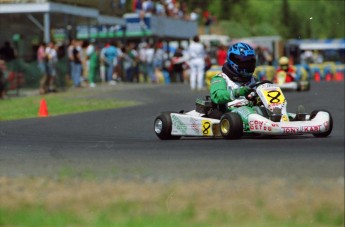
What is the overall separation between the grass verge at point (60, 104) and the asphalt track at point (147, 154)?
413 cm

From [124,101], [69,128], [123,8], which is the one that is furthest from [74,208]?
[123,8]

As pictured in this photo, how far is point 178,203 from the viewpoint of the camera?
6.38 m

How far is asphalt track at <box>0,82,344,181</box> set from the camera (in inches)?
272

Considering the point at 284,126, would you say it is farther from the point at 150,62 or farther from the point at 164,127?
the point at 150,62

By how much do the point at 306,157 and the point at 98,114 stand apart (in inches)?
451

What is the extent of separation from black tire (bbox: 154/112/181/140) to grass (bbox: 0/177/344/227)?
4.12 metres

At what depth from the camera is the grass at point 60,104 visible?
19.6 meters

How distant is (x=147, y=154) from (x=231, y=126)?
5.75ft

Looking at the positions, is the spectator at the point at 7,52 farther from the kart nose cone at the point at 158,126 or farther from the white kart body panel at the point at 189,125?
the white kart body panel at the point at 189,125

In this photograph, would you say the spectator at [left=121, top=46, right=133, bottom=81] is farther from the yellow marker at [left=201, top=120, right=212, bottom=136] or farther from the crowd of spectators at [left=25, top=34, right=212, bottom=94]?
the yellow marker at [left=201, top=120, right=212, bottom=136]

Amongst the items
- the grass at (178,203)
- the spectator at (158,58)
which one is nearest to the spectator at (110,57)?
the spectator at (158,58)

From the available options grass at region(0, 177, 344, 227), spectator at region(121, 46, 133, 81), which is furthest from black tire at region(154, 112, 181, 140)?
spectator at region(121, 46, 133, 81)

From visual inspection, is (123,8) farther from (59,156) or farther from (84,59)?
(59,156)

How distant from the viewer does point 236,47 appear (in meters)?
11.4
